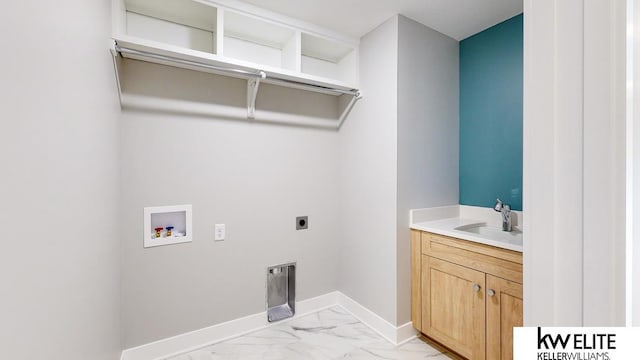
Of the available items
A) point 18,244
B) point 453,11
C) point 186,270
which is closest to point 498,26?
point 453,11

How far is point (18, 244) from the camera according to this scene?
0.48m

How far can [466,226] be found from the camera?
1.97 metres

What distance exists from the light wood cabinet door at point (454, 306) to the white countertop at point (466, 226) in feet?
0.67

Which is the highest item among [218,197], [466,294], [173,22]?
[173,22]

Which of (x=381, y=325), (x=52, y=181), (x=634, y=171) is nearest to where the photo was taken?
(x=634, y=171)

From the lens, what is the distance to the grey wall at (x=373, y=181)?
197cm

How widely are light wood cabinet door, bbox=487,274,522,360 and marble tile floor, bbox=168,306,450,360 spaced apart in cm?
43

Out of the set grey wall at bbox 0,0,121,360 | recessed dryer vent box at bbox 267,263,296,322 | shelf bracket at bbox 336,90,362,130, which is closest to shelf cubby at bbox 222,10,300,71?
shelf bracket at bbox 336,90,362,130

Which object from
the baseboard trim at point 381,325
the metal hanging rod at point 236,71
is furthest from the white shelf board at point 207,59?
the baseboard trim at point 381,325

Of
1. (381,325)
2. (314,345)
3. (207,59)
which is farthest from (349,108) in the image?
(314,345)

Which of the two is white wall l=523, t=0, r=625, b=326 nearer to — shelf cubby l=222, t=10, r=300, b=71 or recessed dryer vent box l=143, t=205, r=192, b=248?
shelf cubby l=222, t=10, r=300, b=71

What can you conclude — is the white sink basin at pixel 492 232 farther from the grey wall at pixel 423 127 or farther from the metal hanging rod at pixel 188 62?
the metal hanging rod at pixel 188 62

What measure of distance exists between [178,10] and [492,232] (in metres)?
2.69

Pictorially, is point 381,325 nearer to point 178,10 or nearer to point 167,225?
point 167,225
